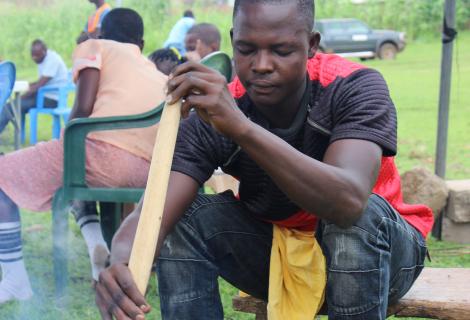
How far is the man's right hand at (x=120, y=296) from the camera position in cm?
205

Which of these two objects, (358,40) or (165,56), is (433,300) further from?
(358,40)

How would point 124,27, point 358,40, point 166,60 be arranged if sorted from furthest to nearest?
point 358,40, point 166,60, point 124,27

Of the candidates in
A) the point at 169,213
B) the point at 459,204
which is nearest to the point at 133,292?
the point at 169,213

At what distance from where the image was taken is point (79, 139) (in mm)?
4137

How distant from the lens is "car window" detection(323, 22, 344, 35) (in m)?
24.1

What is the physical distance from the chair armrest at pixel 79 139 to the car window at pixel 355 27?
67.5ft

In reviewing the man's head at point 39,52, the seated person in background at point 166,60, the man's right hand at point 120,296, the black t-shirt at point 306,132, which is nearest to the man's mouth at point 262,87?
the black t-shirt at point 306,132

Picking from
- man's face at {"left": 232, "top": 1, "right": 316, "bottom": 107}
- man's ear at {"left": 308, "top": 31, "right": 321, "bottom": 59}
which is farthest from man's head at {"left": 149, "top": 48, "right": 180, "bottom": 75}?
man's face at {"left": 232, "top": 1, "right": 316, "bottom": 107}

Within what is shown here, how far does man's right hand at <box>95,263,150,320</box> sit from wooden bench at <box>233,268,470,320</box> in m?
0.72

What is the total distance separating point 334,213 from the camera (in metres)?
2.18

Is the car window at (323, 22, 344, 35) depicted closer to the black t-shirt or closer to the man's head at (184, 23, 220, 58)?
the man's head at (184, 23, 220, 58)

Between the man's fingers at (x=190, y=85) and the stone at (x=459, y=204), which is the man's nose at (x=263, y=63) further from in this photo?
the stone at (x=459, y=204)

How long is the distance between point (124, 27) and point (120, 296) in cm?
293

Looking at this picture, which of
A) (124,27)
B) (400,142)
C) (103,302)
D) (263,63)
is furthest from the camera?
(400,142)
